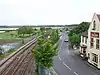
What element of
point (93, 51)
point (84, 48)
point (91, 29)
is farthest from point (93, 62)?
point (84, 48)

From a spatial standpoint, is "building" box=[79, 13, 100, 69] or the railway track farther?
"building" box=[79, 13, 100, 69]

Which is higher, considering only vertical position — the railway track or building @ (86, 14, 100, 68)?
building @ (86, 14, 100, 68)

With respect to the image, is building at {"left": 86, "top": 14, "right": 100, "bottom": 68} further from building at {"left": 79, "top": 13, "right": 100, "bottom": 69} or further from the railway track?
the railway track

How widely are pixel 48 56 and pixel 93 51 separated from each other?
13.5 metres

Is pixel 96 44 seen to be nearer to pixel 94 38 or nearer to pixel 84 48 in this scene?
pixel 94 38

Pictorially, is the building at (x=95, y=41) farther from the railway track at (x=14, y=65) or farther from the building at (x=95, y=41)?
the railway track at (x=14, y=65)

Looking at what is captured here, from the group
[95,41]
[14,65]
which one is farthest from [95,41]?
[14,65]

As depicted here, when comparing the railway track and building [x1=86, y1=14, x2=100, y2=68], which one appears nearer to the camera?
the railway track

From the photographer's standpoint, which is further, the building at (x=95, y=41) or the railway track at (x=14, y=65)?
the building at (x=95, y=41)

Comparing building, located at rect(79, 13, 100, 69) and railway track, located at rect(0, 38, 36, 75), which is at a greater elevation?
building, located at rect(79, 13, 100, 69)

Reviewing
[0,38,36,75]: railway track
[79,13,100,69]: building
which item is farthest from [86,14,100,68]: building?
[0,38,36,75]: railway track

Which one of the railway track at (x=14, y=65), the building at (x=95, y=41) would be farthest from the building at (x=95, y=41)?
the railway track at (x=14, y=65)

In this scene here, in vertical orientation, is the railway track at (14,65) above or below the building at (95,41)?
below

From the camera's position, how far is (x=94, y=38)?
39406 mm
